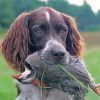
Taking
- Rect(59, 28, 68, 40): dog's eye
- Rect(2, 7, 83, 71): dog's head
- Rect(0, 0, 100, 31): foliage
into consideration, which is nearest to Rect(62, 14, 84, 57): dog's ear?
Rect(2, 7, 83, 71): dog's head

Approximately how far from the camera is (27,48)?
8.35 m

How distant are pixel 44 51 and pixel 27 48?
26.7 inches

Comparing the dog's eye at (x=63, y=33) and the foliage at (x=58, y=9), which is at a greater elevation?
the dog's eye at (x=63, y=33)

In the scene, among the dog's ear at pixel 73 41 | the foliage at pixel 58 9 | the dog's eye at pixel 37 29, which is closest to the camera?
the dog's eye at pixel 37 29

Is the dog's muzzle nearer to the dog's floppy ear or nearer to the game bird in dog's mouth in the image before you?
the game bird in dog's mouth

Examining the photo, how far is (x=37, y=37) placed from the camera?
27.5 feet

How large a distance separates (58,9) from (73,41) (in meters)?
73.4

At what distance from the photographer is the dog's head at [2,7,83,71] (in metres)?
8.30

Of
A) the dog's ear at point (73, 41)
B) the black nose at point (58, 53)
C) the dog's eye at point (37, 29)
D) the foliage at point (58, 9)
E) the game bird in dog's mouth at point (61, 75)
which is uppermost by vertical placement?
the black nose at point (58, 53)

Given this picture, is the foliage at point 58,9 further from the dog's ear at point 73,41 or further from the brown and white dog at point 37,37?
the brown and white dog at point 37,37

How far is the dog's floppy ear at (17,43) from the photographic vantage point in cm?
832

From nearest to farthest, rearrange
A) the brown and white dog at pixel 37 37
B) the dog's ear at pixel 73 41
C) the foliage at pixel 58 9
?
the brown and white dog at pixel 37 37 → the dog's ear at pixel 73 41 → the foliage at pixel 58 9

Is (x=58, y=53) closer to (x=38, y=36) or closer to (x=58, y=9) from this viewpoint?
(x=38, y=36)

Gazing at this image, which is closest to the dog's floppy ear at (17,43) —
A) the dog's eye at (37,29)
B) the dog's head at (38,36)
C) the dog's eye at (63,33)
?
the dog's head at (38,36)
